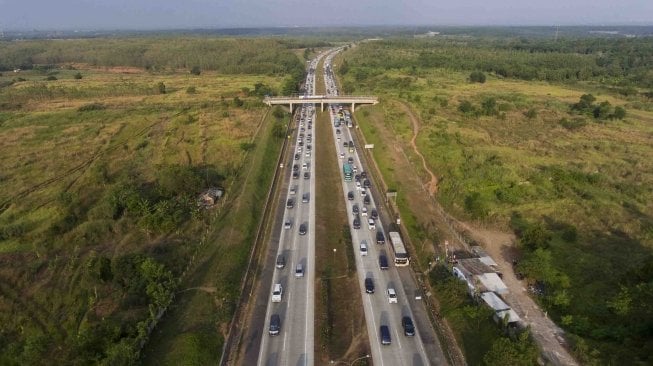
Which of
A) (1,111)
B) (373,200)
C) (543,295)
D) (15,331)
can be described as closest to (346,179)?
(373,200)

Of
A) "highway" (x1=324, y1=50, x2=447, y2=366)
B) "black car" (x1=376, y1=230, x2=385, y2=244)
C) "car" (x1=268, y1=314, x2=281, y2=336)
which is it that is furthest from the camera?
"black car" (x1=376, y1=230, x2=385, y2=244)

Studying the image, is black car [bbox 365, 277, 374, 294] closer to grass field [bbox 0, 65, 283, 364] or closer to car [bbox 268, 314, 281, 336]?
car [bbox 268, 314, 281, 336]

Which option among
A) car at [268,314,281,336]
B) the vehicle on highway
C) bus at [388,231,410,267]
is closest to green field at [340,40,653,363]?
bus at [388,231,410,267]

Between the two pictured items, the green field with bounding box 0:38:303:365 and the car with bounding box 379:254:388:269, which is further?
the car with bounding box 379:254:388:269

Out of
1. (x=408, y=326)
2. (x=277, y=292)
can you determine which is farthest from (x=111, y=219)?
(x=408, y=326)

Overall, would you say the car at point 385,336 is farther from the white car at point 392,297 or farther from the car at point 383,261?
the car at point 383,261

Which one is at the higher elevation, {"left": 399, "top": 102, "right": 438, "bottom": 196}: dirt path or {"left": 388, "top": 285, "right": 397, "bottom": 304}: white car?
{"left": 399, "top": 102, "right": 438, "bottom": 196}: dirt path
